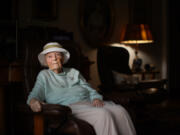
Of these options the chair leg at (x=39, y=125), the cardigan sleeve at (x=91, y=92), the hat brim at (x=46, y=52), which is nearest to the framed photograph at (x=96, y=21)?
the hat brim at (x=46, y=52)

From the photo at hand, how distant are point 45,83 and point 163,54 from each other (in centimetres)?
414

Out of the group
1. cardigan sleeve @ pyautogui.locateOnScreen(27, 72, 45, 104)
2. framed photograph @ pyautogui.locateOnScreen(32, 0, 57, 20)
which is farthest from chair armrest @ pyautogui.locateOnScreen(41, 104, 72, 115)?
framed photograph @ pyautogui.locateOnScreen(32, 0, 57, 20)

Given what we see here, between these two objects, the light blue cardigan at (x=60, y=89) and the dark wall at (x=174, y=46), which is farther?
the dark wall at (x=174, y=46)

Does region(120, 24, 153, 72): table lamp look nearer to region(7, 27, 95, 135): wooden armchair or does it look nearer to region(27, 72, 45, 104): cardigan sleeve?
region(7, 27, 95, 135): wooden armchair

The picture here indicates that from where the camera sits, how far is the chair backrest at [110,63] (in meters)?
3.57

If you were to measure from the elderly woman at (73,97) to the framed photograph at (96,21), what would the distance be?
1915 mm

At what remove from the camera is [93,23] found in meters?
4.51

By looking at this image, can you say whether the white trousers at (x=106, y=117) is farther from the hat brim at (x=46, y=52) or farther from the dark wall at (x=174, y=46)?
A: the dark wall at (x=174, y=46)

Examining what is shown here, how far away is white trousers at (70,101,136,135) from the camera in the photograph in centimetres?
197

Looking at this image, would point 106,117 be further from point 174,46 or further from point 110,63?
point 174,46

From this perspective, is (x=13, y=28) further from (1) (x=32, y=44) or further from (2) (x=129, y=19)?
(2) (x=129, y=19)

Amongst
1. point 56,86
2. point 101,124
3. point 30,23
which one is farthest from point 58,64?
point 30,23

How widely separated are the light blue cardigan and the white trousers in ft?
0.37

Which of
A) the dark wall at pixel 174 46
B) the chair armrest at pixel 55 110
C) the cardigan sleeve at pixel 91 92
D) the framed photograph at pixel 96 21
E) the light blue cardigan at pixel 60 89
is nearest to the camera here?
the chair armrest at pixel 55 110
